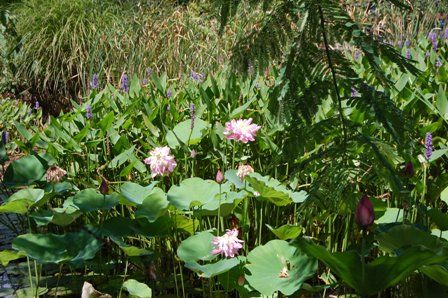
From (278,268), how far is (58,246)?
0.63m

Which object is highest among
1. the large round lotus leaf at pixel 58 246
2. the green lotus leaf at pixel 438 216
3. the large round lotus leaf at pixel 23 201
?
the green lotus leaf at pixel 438 216

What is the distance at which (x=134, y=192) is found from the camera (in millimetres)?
2010

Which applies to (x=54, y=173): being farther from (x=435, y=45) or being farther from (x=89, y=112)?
(x=435, y=45)

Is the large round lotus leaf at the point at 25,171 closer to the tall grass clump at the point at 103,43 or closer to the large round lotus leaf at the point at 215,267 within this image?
the large round lotus leaf at the point at 215,267

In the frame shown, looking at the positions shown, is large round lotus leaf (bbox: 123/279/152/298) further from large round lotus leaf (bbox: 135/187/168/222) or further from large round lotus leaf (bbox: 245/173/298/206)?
large round lotus leaf (bbox: 245/173/298/206)

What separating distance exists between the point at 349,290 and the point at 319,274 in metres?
0.13

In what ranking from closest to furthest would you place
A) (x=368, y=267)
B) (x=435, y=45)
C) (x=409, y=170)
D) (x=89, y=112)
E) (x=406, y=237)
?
(x=368, y=267)
(x=406, y=237)
(x=409, y=170)
(x=89, y=112)
(x=435, y=45)

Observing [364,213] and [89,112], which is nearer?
[364,213]

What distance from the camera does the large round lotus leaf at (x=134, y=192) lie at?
6.38 feet

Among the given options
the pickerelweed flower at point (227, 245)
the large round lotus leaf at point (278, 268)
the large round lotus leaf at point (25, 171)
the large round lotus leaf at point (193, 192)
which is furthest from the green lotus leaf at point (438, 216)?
the large round lotus leaf at point (25, 171)

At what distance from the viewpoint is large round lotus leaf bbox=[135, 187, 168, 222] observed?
1.89 meters

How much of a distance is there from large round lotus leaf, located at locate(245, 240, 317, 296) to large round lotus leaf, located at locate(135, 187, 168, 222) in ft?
0.96

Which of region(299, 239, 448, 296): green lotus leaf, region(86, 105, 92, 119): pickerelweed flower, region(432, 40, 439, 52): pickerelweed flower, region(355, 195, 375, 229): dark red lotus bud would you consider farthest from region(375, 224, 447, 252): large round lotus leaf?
region(432, 40, 439, 52): pickerelweed flower

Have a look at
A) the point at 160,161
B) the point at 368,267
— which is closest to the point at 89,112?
the point at 160,161
